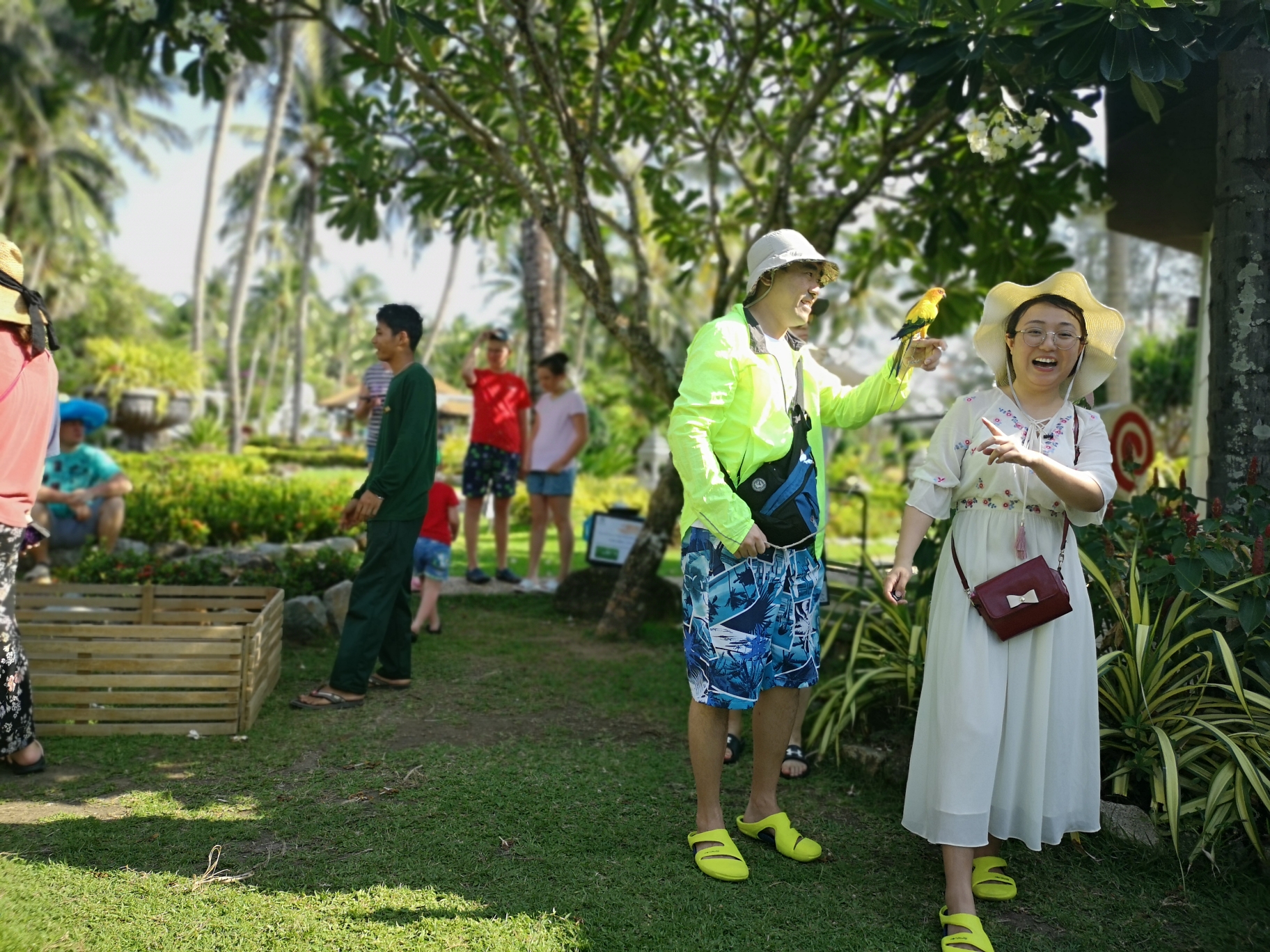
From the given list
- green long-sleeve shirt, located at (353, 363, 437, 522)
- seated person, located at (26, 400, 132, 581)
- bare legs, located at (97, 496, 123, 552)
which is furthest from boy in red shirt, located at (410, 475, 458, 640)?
bare legs, located at (97, 496, 123, 552)

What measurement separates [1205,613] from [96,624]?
163 inches

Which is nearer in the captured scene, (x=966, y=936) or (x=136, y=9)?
(x=966, y=936)

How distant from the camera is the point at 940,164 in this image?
631 centimetres

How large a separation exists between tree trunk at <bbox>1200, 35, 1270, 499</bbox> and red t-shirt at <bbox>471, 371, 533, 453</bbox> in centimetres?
447

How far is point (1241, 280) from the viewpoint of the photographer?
357 centimetres

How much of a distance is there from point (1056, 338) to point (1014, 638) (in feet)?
2.73

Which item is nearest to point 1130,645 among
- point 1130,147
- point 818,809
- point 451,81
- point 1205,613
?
point 1205,613

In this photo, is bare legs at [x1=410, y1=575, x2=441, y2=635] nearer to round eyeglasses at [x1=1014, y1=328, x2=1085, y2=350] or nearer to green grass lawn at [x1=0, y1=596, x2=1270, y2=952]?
green grass lawn at [x1=0, y1=596, x2=1270, y2=952]

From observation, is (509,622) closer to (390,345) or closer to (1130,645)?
(390,345)

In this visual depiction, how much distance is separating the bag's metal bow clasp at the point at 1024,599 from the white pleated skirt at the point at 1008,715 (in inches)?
4.2

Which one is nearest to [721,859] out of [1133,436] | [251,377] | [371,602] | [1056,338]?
[1056,338]

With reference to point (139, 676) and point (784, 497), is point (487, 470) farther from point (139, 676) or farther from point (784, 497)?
point (784, 497)

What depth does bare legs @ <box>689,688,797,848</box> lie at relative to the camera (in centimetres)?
299

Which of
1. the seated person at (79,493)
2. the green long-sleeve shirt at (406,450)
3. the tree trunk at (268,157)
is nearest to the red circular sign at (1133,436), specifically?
the green long-sleeve shirt at (406,450)
